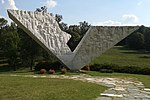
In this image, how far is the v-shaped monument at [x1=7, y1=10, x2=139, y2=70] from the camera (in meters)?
23.5

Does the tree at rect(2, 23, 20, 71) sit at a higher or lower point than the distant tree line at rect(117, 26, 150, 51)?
lower

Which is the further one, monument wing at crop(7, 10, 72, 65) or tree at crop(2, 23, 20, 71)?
tree at crop(2, 23, 20, 71)

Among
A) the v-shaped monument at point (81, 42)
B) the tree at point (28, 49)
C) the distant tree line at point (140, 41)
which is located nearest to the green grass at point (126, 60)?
the tree at point (28, 49)

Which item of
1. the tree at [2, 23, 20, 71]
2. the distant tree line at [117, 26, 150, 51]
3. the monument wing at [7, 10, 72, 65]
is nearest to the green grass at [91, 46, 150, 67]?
the distant tree line at [117, 26, 150, 51]

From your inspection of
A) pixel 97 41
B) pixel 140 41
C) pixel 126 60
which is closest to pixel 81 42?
pixel 97 41

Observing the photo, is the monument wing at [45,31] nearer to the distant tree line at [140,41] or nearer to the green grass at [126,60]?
the green grass at [126,60]

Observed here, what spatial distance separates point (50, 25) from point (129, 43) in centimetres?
5041

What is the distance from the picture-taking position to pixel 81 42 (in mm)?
24031

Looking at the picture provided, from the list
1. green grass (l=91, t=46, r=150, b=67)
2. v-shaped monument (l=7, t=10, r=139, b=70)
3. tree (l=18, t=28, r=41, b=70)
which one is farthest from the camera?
green grass (l=91, t=46, r=150, b=67)

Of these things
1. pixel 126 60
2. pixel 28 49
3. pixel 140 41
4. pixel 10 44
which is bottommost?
pixel 126 60

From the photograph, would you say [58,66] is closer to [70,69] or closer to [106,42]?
[70,69]

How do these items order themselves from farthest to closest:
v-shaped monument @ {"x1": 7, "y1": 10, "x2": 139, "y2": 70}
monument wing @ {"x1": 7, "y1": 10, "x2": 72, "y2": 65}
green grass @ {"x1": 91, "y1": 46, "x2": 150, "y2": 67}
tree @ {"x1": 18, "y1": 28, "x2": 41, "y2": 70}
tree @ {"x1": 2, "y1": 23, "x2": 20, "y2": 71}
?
green grass @ {"x1": 91, "y1": 46, "x2": 150, "y2": 67}, tree @ {"x1": 18, "y1": 28, "x2": 41, "y2": 70}, tree @ {"x1": 2, "y1": 23, "x2": 20, "y2": 71}, v-shaped monument @ {"x1": 7, "y1": 10, "x2": 139, "y2": 70}, monument wing @ {"x1": 7, "y1": 10, "x2": 72, "y2": 65}

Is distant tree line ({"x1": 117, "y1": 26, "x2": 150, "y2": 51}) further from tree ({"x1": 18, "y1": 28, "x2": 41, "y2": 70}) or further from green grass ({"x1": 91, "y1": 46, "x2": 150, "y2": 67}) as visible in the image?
tree ({"x1": 18, "y1": 28, "x2": 41, "y2": 70})

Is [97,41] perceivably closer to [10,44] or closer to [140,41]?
[10,44]
